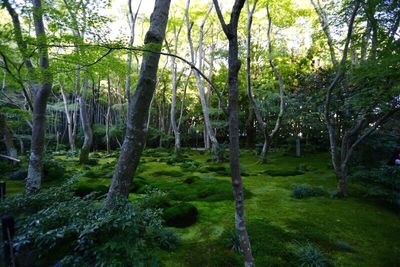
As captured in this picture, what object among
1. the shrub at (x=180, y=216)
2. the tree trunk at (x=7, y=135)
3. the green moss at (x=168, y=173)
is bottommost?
the shrub at (x=180, y=216)

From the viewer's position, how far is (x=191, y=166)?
36.1 feet

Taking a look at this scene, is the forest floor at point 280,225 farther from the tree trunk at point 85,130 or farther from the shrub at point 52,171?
the tree trunk at point 85,130

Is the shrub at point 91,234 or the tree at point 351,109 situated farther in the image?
the tree at point 351,109

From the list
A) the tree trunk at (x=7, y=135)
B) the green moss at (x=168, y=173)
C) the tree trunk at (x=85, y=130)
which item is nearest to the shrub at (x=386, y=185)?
the green moss at (x=168, y=173)

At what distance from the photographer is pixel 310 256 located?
3.37 metres

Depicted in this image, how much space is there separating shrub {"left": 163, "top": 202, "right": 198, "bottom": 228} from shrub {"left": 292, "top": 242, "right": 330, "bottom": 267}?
1868 mm

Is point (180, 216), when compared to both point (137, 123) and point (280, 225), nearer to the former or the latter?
point (280, 225)

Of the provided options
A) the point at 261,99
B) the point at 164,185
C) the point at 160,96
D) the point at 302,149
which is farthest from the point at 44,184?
the point at 160,96

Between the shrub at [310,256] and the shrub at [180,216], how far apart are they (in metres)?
1.87

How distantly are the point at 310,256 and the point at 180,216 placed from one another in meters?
2.23

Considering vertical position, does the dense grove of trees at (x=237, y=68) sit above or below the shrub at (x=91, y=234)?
above

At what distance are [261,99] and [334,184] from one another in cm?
821

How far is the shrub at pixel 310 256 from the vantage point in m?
3.29

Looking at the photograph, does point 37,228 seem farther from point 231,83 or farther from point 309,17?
point 309,17
